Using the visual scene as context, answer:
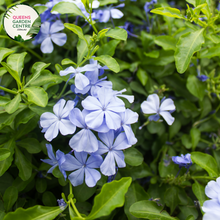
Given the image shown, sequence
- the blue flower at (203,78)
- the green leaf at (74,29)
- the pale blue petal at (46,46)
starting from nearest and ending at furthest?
the green leaf at (74,29)
the pale blue petal at (46,46)
the blue flower at (203,78)

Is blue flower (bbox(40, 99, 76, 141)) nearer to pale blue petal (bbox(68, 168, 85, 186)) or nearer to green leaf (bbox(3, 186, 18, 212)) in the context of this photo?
pale blue petal (bbox(68, 168, 85, 186))

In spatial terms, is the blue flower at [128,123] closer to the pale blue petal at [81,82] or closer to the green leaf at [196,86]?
the pale blue petal at [81,82]

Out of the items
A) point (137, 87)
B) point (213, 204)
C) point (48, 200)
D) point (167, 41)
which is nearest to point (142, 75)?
point (137, 87)

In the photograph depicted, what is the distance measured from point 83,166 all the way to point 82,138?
15cm

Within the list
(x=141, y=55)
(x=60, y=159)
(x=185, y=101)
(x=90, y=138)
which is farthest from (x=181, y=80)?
(x=60, y=159)

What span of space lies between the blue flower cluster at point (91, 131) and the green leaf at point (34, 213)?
0.44 ft

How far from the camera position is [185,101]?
1.33 m

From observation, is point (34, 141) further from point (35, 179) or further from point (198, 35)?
point (198, 35)

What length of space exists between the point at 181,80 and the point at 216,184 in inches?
29.7

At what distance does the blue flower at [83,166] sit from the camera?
807 millimetres

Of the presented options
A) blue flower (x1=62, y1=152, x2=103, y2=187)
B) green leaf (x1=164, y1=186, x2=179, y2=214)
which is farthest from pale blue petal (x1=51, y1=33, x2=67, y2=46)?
green leaf (x1=164, y1=186, x2=179, y2=214)

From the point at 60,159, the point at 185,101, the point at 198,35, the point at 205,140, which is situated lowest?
the point at 205,140

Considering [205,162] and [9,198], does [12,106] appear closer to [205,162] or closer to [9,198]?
[9,198]

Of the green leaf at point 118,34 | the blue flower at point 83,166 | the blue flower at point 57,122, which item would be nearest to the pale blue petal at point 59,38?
the green leaf at point 118,34
